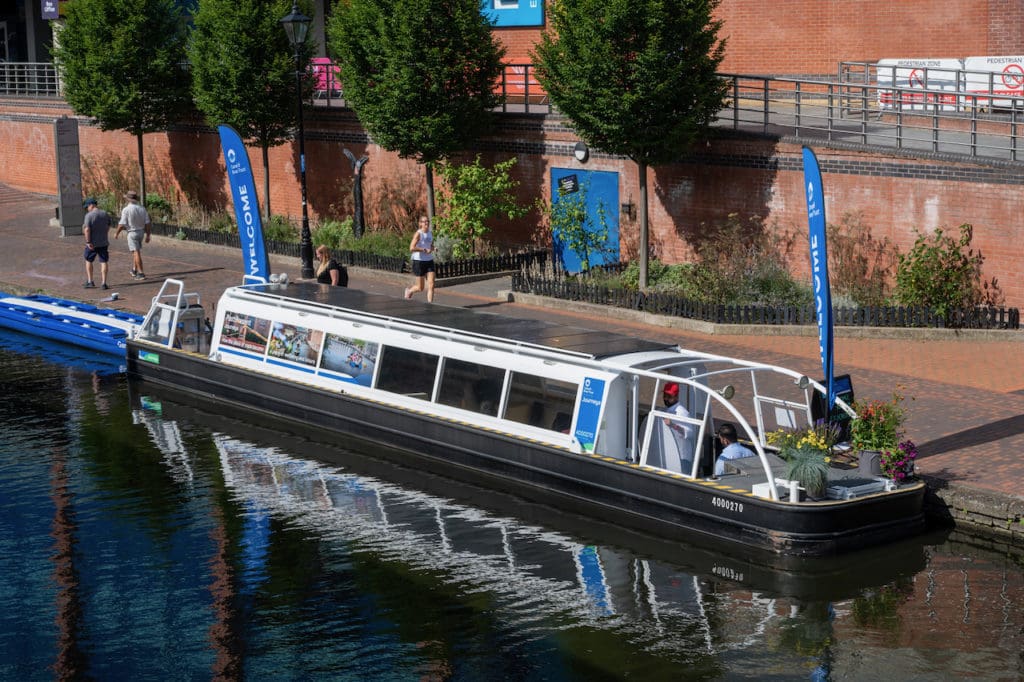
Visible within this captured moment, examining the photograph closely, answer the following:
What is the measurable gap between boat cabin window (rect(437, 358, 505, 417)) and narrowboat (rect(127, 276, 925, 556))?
0.02m

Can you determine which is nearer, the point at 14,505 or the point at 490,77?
the point at 14,505

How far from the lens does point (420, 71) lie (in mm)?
28188

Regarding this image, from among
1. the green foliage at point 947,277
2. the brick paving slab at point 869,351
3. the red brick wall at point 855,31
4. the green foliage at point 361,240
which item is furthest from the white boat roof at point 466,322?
the red brick wall at point 855,31

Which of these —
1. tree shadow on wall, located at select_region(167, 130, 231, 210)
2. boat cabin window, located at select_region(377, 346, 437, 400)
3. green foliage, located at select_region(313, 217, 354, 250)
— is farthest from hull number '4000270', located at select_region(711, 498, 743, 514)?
tree shadow on wall, located at select_region(167, 130, 231, 210)

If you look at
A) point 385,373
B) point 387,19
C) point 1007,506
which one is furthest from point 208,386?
point 1007,506

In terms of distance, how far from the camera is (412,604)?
13.2m

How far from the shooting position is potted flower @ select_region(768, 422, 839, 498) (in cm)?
1404

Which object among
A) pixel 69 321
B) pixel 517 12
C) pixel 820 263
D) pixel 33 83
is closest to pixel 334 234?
pixel 69 321

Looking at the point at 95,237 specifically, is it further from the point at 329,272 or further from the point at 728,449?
the point at 728,449

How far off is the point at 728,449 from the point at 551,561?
7.98ft

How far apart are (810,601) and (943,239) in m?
11.1

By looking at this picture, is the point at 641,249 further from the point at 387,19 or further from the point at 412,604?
the point at 412,604

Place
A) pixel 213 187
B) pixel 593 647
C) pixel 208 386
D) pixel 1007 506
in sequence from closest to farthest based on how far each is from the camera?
pixel 593 647 → pixel 1007 506 → pixel 208 386 → pixel 213 187

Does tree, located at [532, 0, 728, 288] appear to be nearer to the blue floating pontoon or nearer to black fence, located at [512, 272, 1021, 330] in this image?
black fence, located at [512, 272, 1021, 330]
